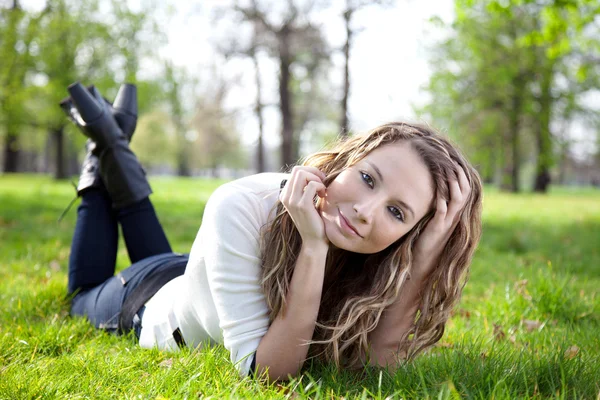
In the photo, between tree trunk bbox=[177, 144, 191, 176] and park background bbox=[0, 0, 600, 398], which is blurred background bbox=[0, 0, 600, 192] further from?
tree trunk bbox=[177, 144, 191, 176]

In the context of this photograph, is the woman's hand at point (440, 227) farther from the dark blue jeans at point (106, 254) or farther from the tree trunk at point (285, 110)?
the tree trunk at point (285, 110)

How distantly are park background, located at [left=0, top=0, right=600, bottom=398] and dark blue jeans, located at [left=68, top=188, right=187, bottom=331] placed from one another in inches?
7.1

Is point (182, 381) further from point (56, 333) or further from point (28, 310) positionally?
point (28, 310)

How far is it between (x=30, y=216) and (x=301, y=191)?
25.1ft

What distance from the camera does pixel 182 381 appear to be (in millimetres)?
2139

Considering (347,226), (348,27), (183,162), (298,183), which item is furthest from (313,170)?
(183,162)

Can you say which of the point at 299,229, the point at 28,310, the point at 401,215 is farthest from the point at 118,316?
the point at 401,215

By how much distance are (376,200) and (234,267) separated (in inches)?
25.6

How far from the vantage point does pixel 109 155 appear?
3713 millimetres

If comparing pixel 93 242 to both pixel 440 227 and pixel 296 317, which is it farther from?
pixel 440 227

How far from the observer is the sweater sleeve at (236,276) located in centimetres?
212

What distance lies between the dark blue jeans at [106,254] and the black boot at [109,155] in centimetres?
12

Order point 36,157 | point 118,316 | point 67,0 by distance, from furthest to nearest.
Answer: point 36,157, point 67,0, point 118,316

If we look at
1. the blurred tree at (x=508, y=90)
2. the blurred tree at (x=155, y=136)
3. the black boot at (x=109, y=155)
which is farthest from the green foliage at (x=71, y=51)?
the black boot at (x=109, y=155)
